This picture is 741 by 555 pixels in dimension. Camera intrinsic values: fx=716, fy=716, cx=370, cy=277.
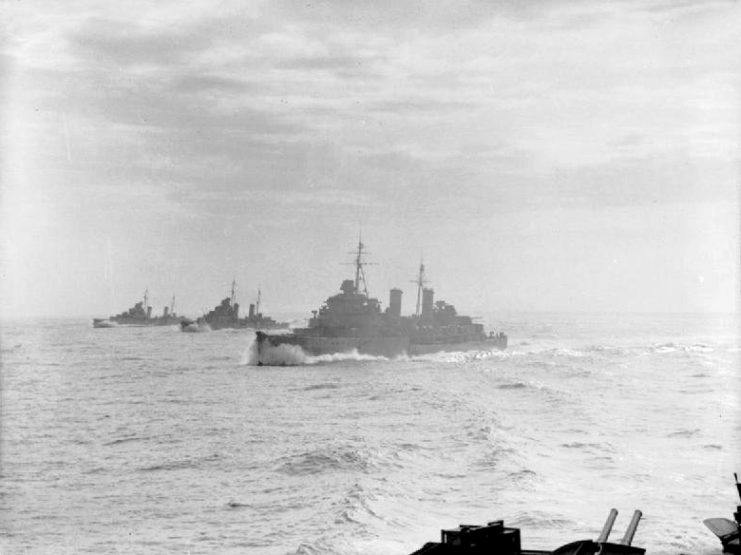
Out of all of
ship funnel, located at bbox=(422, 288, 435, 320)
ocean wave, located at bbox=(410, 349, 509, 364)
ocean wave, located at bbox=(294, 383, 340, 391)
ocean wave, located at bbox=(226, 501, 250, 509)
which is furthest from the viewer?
ship funnel, located at bbox=(422, 288, 435, 320)

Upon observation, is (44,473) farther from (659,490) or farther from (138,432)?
(659,490)

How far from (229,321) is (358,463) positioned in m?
152

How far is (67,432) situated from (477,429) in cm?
1825

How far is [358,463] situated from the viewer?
23062 millimetres

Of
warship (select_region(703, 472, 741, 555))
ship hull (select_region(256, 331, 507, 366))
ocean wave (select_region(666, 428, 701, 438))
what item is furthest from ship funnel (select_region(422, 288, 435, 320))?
warship (select_region(703, 472, 741, 555))

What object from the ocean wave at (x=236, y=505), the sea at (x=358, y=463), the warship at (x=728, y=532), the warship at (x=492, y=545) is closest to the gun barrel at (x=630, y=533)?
the warship at (x=492, y=545)

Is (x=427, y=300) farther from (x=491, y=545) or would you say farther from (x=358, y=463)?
(x=491, y=545)

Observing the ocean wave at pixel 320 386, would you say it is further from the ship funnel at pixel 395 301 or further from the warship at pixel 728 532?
the warship at pixel 728 532

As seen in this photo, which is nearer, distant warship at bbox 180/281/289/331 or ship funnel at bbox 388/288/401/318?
ship funnel at bbox 388/288/401/318

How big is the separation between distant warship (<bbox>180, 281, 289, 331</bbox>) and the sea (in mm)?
113699

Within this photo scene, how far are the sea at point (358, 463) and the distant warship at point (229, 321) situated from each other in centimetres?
11370

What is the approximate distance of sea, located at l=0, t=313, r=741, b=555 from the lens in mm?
16547

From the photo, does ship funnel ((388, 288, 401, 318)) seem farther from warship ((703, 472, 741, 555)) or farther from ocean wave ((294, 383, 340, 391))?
warship ((703, 472, 741, 555))

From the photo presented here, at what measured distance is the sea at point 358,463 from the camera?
651 inches
